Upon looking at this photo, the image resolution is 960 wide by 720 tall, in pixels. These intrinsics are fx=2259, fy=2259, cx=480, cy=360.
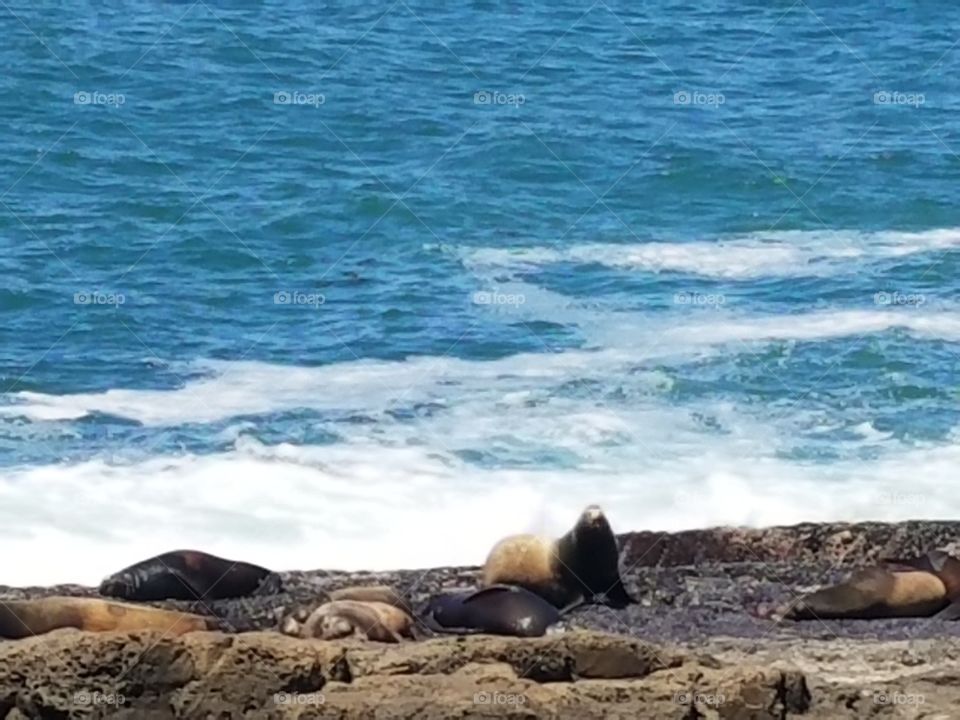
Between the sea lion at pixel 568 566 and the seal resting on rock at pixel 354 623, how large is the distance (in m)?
1.01

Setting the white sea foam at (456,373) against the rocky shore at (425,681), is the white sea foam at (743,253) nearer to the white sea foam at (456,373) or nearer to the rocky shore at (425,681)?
the white sea foam at (456,373)

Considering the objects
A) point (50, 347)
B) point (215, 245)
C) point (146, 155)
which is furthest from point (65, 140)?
point (50, 347)

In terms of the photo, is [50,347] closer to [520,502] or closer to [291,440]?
[291,440]

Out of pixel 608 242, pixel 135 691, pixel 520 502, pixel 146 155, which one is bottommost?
pixel 135 691

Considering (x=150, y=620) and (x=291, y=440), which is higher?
(x=291, y=440)

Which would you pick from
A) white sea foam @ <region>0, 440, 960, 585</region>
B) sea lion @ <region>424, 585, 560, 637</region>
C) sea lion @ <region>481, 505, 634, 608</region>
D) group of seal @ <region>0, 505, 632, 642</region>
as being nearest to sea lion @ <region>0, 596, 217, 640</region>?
group of seal @ <region>0, 505, 632, 642</region>

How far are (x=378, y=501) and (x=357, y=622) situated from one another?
12.9 ft

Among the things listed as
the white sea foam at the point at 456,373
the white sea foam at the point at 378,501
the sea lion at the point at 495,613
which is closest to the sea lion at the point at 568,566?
the sea lion at the point at 495,613

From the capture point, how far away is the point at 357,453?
13.4 m

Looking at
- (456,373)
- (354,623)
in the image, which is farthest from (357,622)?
(456,373)

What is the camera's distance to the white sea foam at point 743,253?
59.2 feet

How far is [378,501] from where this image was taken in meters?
12.4

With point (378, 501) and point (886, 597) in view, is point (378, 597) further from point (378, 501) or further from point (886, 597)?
point (378, 501)

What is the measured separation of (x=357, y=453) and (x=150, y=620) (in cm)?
452
